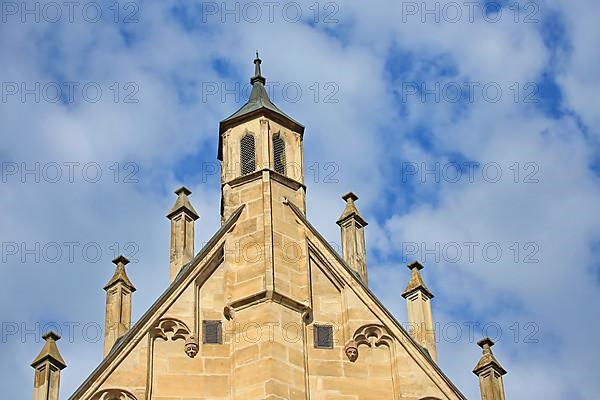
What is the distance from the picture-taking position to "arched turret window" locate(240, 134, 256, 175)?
3303 centimetres

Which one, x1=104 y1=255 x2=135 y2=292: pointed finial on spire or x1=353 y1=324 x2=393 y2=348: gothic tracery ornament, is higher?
x1=104 y1=255 x2=135 y2=292: pointed finial on spire

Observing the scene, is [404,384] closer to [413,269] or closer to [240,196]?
[413,269]

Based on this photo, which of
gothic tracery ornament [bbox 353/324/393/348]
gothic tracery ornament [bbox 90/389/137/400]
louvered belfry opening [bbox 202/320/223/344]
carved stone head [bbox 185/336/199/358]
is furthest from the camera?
gothic tracery ornament [bbox 353/324/393/348]

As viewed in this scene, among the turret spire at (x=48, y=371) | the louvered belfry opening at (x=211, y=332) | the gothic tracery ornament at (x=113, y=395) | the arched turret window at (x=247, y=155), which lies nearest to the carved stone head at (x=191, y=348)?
the louvered belfry opening at (x=211, y=332)

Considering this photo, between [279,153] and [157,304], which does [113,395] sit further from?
[279,153]

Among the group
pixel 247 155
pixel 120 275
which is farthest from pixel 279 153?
pixel 120 275

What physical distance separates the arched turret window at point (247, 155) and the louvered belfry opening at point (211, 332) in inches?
161

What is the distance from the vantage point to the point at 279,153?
1316 inches

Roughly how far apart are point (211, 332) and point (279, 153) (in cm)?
514

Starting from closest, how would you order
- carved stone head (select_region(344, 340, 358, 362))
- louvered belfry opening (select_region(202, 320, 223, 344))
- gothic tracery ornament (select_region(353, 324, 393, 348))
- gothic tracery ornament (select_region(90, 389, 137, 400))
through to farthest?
gothic tracery ornament (select_region(90, 389, 137, 400)) → louvered belfry opening (select_region(202, 320, 223, 344)) → carved stone head (select_region(344, 340, 358, 362)) → gothic tracery ornament (select_region(353, 324, 393, 348))

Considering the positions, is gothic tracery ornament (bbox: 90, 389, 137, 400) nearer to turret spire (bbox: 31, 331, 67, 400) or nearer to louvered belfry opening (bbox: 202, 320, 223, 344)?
turret spire (bbox: 31, 331, 67, 400)

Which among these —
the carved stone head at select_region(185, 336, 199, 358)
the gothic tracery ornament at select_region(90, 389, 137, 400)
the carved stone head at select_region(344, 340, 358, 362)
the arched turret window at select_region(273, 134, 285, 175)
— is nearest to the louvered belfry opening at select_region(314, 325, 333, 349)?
the carved stone head at select_region(344, 340, 358, 362)

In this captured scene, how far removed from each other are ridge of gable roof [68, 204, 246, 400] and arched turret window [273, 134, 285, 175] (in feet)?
4.69

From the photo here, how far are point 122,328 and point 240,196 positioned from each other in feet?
13.1
